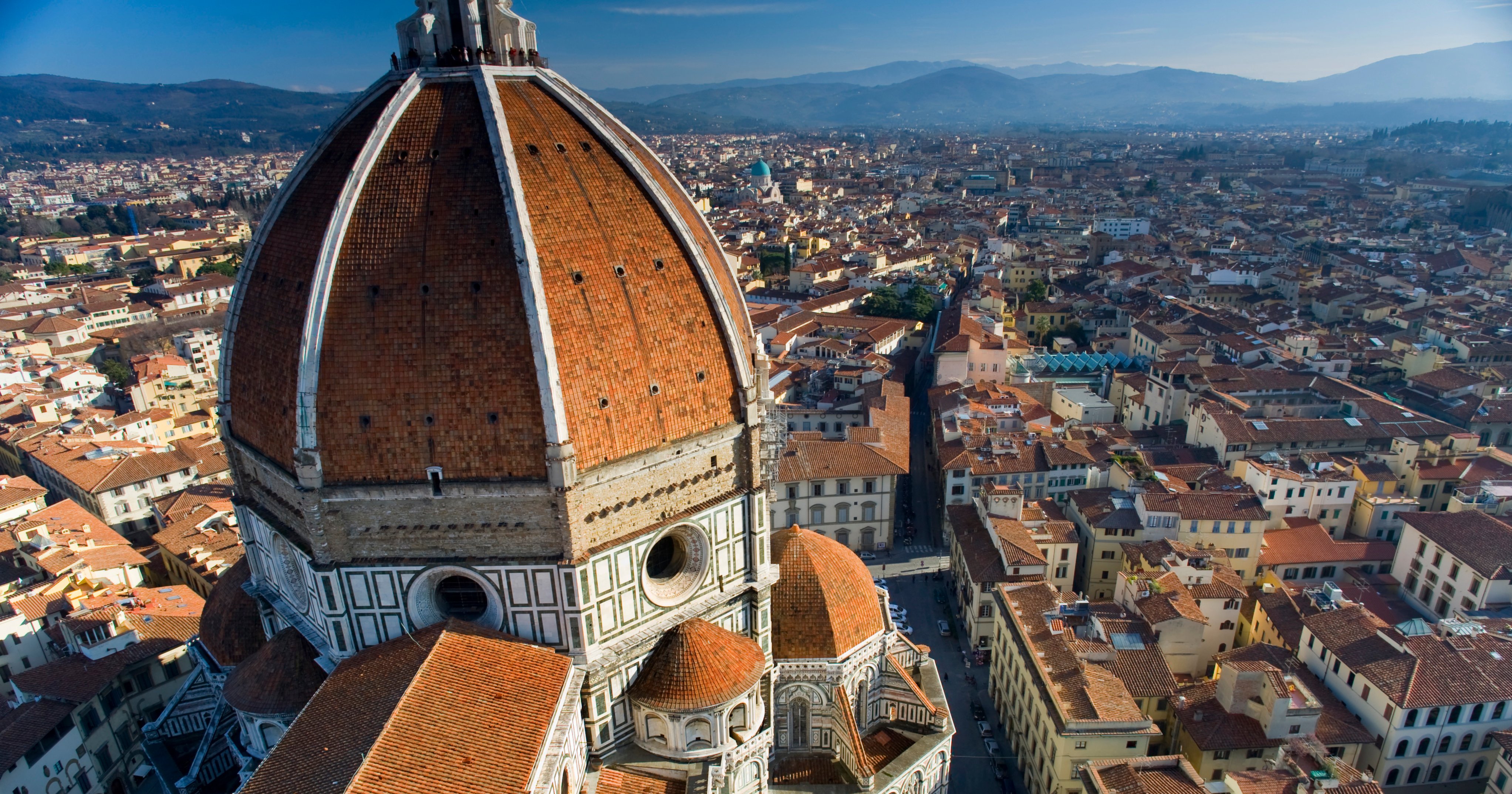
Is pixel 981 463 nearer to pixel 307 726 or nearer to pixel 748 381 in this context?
pixel 748 381

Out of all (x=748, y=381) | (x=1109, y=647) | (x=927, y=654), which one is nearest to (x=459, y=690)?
(x=748, y=381)

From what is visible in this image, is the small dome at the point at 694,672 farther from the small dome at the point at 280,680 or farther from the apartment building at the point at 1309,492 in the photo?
the apartment building at the point at 1309,492

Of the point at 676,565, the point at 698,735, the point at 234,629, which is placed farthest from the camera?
the point at 234,629

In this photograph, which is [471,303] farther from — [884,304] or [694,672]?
[884,304]

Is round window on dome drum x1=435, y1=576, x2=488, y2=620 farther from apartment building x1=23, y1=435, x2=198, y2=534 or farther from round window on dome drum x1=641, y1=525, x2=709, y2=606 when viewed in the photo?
apartment building x1=23, y1=435, x2=198, y2=534

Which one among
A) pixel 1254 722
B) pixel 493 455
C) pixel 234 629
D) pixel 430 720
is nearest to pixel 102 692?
pixel 234 629

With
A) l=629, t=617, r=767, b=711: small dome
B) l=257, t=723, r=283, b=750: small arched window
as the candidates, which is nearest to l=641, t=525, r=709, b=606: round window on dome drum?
l=629, t=617, r=767, b=711: small dome
